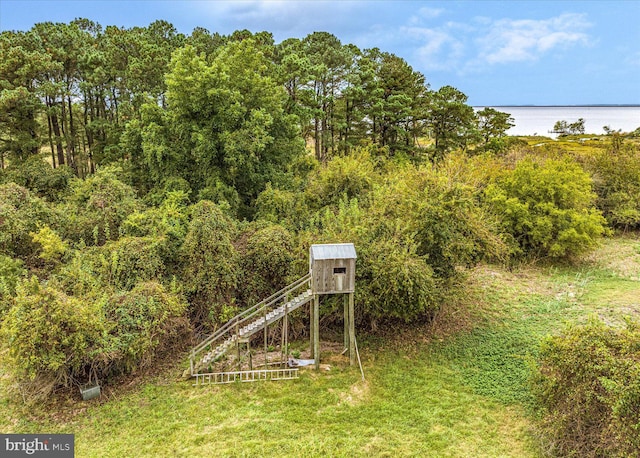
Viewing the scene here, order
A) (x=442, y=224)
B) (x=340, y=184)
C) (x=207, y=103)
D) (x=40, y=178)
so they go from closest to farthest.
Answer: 1. (x=442, y=224)
2. (x=207, y=103)
3. (x=340, y=184)
4. (x=40, y=178)

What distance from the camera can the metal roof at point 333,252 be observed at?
12430mm

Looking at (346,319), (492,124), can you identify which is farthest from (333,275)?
(492,124)

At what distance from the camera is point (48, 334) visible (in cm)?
1075

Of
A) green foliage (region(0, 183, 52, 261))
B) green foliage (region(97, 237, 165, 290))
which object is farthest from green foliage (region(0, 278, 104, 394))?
green foliage (region(0, 183, 52, 261))

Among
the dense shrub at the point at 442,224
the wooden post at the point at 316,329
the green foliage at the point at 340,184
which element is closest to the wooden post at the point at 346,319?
the wooden post at the point at 316,329

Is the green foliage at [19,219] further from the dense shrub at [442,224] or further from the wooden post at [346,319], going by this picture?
the dense shrub at [442,224]

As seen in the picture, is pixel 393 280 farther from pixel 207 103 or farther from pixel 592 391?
pixel 207 103

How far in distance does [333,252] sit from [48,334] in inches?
321

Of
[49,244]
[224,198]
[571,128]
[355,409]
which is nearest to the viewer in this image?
[355,409]

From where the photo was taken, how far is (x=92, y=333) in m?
11.5

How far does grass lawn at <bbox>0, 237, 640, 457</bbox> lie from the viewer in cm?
1003

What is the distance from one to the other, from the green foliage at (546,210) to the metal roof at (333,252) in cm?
1283

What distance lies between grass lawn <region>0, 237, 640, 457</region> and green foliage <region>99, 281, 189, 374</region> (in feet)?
2.89

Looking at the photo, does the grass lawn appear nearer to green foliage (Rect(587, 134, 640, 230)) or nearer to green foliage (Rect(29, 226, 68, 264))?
green foliage (Rect(29, 226, 68, 264))
